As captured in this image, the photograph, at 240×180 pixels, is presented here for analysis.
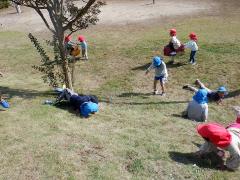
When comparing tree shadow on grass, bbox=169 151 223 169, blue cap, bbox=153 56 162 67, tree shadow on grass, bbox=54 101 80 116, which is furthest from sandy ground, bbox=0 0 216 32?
tree shadow on grass, bbox=169 151 223 169

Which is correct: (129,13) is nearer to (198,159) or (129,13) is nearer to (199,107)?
(199,107)

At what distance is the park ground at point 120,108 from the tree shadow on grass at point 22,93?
0.12 feet

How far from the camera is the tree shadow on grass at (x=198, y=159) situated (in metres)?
8.71

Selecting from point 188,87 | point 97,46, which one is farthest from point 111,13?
point 188,87

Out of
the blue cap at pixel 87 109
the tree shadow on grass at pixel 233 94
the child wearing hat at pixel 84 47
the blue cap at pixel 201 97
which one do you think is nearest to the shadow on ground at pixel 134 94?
the tree shadow on grass at pixel 233 94

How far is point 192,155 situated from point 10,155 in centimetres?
425

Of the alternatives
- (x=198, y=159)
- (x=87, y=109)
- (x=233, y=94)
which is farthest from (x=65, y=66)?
(x=198, y=159)

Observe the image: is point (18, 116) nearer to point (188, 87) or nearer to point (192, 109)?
point (192, 109)

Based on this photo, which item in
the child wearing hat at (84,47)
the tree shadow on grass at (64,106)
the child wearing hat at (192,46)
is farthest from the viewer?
the child wearing hat at (84,47)

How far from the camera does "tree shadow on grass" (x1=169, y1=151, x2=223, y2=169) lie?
8711 mm

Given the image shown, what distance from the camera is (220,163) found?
28.8 ft

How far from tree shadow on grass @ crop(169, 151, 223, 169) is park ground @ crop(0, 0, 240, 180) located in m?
0.03

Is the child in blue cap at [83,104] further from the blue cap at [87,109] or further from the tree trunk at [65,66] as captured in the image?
the tree trunk at [65,66]

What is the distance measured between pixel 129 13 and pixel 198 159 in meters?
20.0
